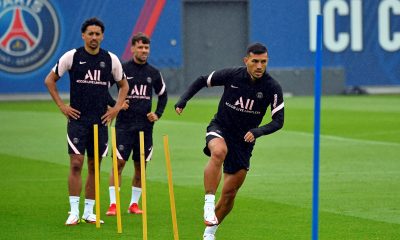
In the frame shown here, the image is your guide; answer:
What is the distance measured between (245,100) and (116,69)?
2.23m

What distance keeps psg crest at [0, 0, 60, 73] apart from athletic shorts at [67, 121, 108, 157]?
32962 millimetres

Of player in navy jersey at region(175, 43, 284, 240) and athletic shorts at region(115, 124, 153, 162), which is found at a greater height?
player in navy jersey at region(175, 43, 284, 240)

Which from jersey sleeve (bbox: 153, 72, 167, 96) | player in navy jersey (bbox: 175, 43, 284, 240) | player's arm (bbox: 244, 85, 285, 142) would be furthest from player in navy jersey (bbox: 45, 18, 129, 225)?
player's arm (bbox: 244, 85, 285, 142)

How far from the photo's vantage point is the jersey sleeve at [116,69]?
46.4ft

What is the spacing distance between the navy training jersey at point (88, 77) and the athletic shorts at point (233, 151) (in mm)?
2033

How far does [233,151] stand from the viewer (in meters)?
12.5

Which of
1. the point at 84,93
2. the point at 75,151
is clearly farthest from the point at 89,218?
the point at 84,93

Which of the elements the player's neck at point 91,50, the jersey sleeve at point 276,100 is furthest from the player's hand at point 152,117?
the jersey sleeve at point 276,100

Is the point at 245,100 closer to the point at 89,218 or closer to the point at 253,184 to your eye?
the point at 89,218

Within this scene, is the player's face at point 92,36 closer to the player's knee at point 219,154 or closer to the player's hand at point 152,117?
the player's hand at point 152,117

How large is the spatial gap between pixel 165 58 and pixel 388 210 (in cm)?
3405

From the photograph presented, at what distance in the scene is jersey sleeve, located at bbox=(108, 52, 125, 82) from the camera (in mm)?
14141

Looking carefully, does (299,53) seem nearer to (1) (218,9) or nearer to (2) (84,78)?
(1) (218,9)

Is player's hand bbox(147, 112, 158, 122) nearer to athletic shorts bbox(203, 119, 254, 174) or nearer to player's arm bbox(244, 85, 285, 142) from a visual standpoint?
athletic shorts bbox(203, 119, 254, 174)
